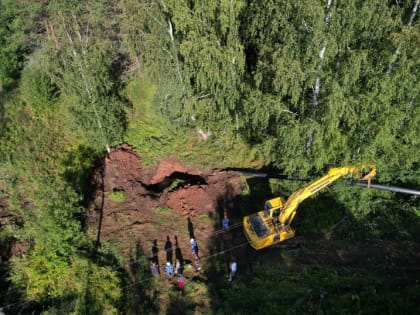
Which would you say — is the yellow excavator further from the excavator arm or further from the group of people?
the group of people

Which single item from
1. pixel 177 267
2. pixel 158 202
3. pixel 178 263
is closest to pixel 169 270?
pixel 177 267

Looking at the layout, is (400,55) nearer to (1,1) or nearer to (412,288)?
(412,288)

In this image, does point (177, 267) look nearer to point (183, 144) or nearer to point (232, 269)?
point (232, 269)

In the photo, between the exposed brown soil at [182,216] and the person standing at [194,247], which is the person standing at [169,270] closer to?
the exposed brown soil at [182,216]

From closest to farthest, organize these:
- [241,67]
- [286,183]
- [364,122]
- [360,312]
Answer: [360,312] < [364,122] < [241,67] < [286,183]

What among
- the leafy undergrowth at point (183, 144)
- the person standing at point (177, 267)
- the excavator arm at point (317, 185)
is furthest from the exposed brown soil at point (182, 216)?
the excavator arm at point (317, 185)

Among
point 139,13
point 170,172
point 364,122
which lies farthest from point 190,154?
point 364,122
